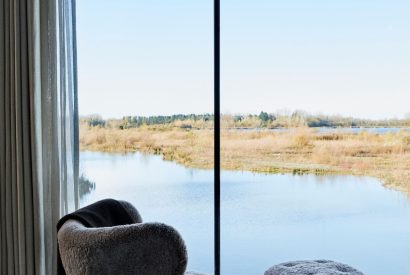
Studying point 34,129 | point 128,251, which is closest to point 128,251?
point 128,251

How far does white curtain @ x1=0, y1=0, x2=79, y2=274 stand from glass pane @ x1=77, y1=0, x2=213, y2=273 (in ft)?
0.86

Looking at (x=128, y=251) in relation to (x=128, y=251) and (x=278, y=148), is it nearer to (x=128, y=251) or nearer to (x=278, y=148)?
(x=128, y=251)

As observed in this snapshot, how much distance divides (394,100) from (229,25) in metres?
0.89

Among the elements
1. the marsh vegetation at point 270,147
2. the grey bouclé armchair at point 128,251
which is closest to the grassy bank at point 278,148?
the marsh vegetation at point 270,147

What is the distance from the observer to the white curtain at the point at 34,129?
2111mm

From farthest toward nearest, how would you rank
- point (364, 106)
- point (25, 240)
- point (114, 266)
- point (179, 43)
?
point (179, 43)
point (364, 106)
point (25, 240)
point (114, 266)

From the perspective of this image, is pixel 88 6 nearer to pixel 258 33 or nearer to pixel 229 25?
pixel 229 25

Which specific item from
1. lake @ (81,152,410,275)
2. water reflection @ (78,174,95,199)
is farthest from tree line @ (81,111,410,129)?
water reflection @ (78,174,95,199)

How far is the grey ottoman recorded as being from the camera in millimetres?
1767

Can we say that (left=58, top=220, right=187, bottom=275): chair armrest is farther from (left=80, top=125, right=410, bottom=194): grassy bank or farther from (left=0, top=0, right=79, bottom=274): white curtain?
(left=80, top=125, right=410, bottom=194): grassy bank

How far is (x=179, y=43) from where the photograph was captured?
2.44 meters

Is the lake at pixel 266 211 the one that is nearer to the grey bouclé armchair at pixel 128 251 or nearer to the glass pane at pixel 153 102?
the glass pane at pixel 153 102

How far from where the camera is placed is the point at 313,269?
180 cm

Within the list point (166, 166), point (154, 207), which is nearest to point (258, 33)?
point (166, 166)
